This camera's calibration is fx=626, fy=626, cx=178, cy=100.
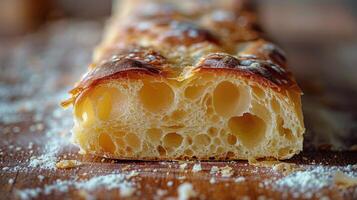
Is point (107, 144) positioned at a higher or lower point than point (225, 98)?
lower

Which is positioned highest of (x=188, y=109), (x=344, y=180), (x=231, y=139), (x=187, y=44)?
(x=187, y=44)

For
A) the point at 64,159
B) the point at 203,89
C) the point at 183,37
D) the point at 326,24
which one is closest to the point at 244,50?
the point at 183,37

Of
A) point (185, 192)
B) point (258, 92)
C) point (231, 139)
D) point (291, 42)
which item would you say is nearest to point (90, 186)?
point (185, 192)

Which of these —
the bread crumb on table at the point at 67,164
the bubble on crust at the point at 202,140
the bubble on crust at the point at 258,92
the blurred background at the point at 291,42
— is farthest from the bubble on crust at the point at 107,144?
the blurred background at the point at 291,42

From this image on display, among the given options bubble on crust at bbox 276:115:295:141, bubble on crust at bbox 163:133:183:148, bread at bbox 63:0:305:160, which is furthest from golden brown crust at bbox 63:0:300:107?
bubble on crust at bbox 163:133:183:148

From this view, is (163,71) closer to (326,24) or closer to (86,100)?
(86,100)

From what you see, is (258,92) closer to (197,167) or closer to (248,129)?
(248,129)
